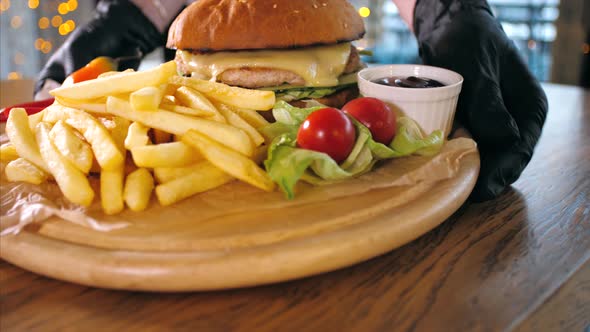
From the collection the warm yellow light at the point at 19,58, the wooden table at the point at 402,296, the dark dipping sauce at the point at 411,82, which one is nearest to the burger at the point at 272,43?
the dark dipping sauce at the point at 411,82

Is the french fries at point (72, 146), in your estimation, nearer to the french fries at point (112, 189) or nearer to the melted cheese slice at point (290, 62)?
the french fries at point (112, 189)

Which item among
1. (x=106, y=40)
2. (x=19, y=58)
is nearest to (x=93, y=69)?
(x=106, y=40)

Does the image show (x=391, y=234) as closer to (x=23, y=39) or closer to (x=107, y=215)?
(x=107, y=215)

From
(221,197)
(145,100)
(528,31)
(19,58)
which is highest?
(145,100)

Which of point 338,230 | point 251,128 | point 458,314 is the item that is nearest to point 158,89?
point 251,128

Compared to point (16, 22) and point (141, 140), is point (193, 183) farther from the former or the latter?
point (16, 22)

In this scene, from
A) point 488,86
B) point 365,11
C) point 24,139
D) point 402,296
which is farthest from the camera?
point 365,11

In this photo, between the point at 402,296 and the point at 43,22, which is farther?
the point at 43,22
